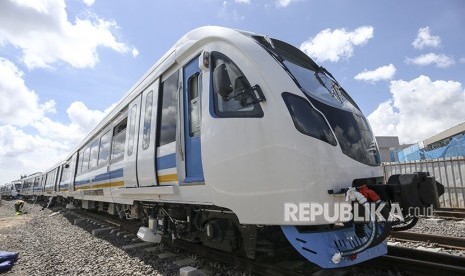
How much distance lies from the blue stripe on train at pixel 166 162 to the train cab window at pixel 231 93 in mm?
1247

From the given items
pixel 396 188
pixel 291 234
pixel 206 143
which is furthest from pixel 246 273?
pixel 396 188

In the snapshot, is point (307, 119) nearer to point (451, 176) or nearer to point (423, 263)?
point (423, 263)

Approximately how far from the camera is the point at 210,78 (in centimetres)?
431

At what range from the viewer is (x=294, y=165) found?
135 inches

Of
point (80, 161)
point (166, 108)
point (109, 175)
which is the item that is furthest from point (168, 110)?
point (80, 161)

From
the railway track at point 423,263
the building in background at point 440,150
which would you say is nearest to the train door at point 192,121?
the railway track at point 423,263

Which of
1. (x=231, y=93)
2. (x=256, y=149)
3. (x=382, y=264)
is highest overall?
(x=231, y=93)

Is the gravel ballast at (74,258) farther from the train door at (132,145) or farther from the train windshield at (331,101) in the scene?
the train windshield at (331,101)

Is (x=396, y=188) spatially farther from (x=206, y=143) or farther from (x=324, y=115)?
(x=206, y=143)

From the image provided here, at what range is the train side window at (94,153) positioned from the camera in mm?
10609

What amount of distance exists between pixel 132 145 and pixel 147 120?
779 millimetres

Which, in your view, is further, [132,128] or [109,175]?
[109,175]

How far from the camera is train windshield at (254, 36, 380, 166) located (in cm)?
399

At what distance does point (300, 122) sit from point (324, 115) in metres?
0.45
